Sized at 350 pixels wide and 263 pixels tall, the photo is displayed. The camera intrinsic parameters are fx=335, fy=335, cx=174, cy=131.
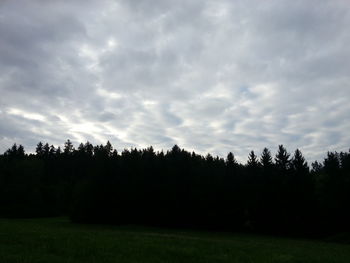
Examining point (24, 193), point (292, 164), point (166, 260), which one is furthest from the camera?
point (24, 193)

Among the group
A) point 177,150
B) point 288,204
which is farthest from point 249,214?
point 177,150

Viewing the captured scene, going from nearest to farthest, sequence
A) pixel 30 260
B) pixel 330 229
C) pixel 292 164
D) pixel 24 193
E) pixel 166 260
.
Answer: pixel 30 260 → pixel 166 260 → pixel 330 229 → pixel 292 164 → pixel 24 193

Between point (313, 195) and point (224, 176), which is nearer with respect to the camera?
point (313, 195)

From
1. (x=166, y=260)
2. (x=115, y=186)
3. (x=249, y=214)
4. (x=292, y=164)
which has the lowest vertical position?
(x=166, y=260)

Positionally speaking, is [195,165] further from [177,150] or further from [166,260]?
[166,260]

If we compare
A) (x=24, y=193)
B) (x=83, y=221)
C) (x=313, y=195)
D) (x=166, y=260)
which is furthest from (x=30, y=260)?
(x=24, y=193)

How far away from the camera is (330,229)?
5800cm

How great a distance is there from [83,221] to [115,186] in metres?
8.66

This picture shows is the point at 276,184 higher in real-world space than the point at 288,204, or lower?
higher

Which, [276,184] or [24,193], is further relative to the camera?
[24,193]

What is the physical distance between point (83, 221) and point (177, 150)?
77.3ft

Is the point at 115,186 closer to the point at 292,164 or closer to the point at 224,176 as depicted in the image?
the point at 224,176

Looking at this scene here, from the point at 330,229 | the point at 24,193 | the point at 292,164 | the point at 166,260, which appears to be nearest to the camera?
the point at 166,260

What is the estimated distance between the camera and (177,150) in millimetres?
71500
